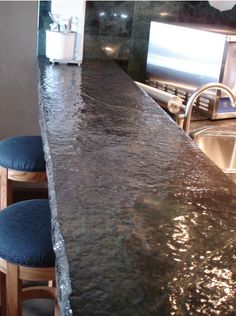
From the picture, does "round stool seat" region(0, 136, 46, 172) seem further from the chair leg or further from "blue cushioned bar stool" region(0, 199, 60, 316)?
"blue cushioned bar stool" region(0, 199, 60, 316)

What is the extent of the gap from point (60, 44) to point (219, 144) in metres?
0.97

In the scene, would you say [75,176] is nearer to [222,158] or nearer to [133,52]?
[222,158]

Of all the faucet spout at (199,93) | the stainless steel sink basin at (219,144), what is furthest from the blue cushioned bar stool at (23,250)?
the stainless steel sink basin at (219,144)

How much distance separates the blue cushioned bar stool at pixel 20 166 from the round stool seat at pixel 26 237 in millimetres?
356

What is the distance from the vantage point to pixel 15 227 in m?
1.28

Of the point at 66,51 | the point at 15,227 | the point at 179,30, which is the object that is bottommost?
the point at 15,227

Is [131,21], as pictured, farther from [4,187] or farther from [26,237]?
[26,237]

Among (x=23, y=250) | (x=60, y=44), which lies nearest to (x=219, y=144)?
(x=60, y=44)

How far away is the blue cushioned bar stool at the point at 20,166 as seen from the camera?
174 cm

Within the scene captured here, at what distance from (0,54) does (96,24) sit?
0.61m

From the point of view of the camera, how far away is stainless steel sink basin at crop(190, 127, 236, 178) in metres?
1.91

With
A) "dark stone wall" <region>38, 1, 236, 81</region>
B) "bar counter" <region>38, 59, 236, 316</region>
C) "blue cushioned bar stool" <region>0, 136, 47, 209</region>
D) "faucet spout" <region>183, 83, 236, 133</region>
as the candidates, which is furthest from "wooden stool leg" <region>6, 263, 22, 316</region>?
"dark stone wall" <region>38, 1, 236, 81</region>

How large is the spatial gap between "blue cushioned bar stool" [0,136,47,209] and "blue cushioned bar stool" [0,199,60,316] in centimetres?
36

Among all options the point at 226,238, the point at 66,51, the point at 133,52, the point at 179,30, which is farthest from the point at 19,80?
the point at 226,238
